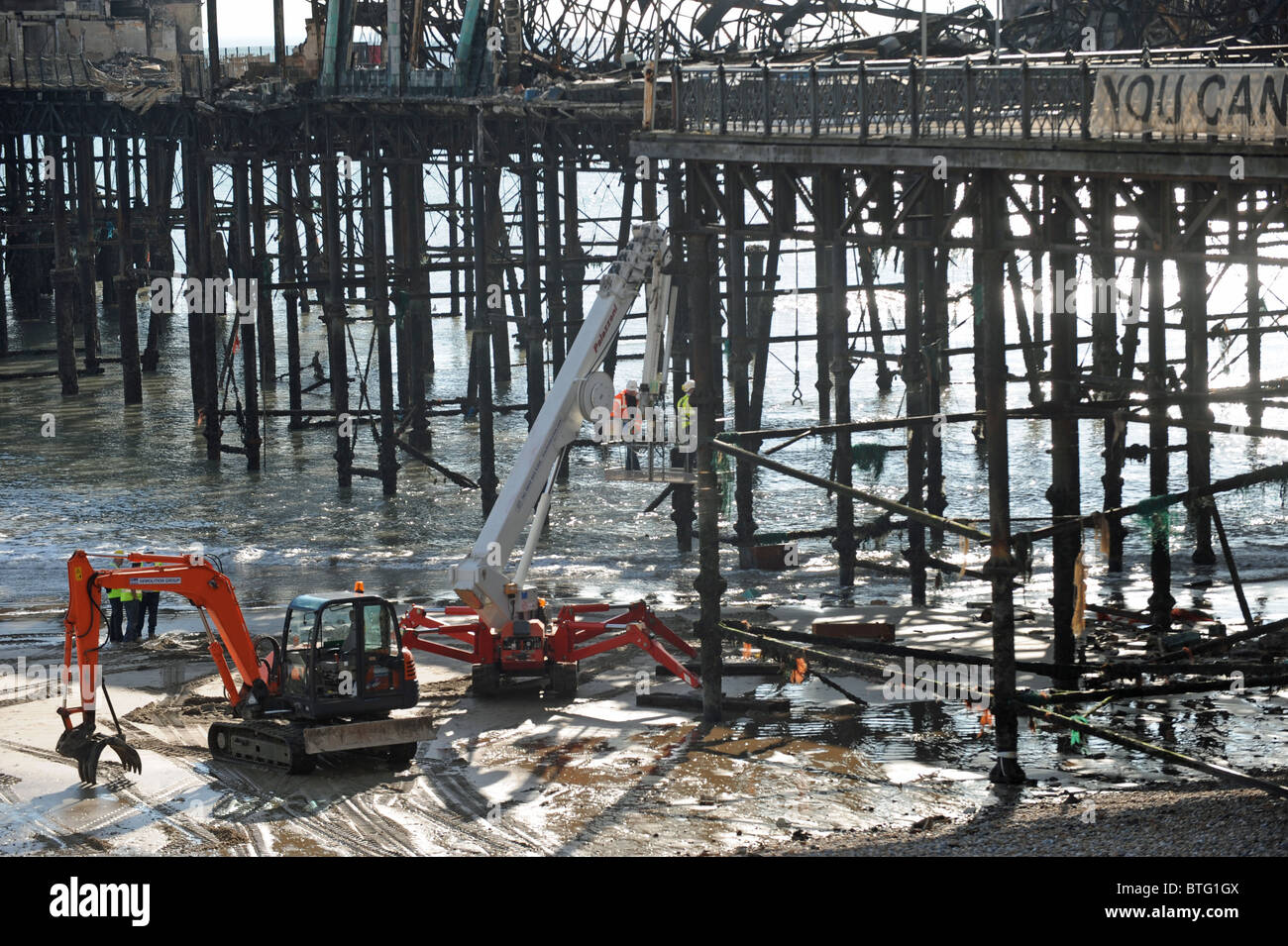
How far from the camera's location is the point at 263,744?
18922mm

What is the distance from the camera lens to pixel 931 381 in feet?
87.5

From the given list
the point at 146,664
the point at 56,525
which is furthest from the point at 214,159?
the point at 146,664

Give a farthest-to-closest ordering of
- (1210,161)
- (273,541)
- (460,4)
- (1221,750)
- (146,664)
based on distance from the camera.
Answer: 1. (460,4)
2. (273,541)
3. (146,664)
4. (1221,750)
5. (1210,161)

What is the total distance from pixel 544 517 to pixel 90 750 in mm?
5719

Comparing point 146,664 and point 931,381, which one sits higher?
point 931,381

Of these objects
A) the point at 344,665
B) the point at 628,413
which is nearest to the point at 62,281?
the point at 628,413

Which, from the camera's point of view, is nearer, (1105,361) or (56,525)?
(1105,361)

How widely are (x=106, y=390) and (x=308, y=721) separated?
1446 inches

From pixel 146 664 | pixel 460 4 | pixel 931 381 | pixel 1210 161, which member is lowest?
pixel 146 664

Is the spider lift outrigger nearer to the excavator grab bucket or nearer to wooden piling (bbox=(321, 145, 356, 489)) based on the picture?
the excavator grab bucket

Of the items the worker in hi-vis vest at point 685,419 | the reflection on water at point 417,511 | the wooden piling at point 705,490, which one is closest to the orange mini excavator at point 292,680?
the wooden piling at point 705,490

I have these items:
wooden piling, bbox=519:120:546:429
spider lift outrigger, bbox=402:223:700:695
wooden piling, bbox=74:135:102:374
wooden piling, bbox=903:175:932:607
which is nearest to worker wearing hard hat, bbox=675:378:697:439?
spider lift outrigger, bbox=402:223:700:695

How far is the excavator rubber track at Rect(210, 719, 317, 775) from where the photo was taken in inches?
733

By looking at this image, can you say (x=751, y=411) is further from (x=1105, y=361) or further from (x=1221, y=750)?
(x=1221, y=750)
